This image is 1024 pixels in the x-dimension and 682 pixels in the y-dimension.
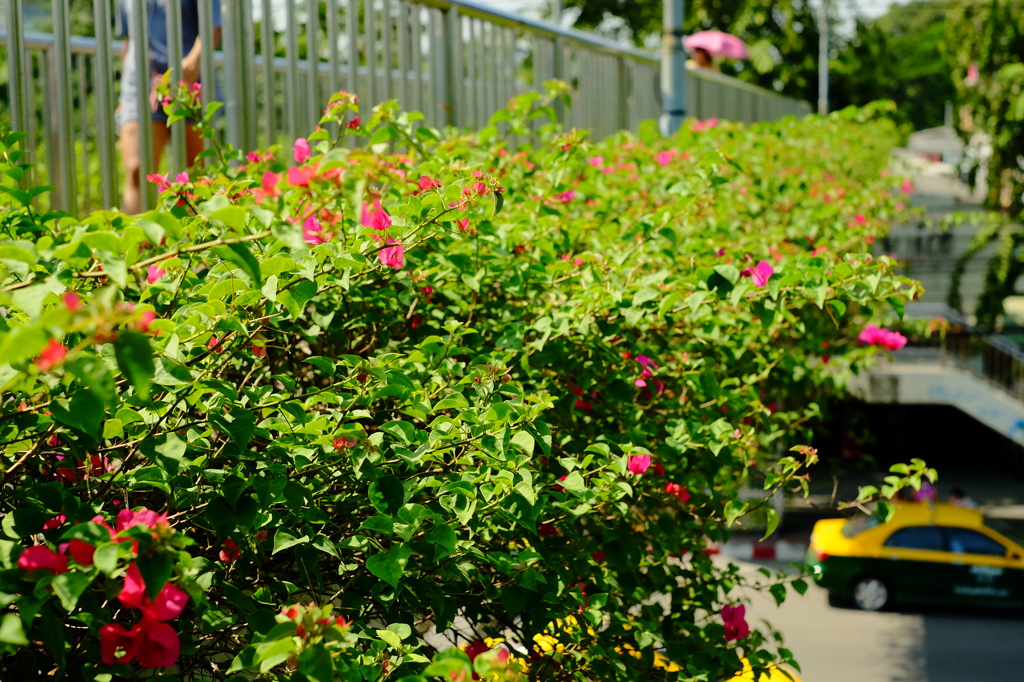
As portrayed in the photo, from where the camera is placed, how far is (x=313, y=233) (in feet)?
7.75

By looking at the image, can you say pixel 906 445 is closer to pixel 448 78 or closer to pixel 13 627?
pixel 448 78

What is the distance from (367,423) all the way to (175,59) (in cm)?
170

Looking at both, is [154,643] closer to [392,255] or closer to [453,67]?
[392,255]

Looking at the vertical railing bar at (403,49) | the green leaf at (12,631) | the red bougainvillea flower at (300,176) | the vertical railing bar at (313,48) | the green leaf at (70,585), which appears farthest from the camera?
the vertical railing bar at (403,49)

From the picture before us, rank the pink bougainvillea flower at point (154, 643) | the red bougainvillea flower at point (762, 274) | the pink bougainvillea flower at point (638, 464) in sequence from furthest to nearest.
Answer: the red bougainvillea flower at point (762, 274)
the pink bougainvillea flower at point (638, 464)
the pink bougainvillea flower at point (154, 643)

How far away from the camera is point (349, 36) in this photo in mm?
4539

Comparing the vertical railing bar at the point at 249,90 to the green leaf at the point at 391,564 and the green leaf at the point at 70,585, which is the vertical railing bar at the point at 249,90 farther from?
the green leaf at the point at 70,585

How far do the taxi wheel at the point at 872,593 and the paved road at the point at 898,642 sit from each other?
0.43 ft

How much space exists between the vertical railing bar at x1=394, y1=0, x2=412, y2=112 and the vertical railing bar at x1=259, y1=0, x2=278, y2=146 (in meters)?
0.81

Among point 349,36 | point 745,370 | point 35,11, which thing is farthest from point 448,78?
point 35,11

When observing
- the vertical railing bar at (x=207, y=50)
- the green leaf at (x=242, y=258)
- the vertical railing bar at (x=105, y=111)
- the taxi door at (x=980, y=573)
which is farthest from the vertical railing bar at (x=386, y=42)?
the taxi door at (x=980, y=573)

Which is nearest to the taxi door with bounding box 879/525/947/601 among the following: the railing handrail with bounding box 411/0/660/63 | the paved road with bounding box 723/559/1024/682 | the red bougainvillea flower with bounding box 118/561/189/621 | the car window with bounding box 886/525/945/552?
the car window with bounding box 886/525/945/552

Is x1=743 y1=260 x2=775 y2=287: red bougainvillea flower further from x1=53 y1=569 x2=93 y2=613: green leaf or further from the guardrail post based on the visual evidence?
the guardrail post

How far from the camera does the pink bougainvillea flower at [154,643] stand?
56.6 inches
